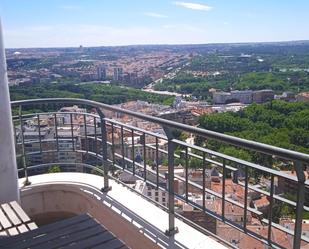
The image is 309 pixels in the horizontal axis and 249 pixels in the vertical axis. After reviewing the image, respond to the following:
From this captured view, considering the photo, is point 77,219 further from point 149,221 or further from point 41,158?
point 41,158

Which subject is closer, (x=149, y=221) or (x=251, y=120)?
(x=149, y=221)

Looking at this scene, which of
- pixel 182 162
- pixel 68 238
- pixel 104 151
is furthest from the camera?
pixel 104 151

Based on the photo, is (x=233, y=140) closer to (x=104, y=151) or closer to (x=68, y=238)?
(x=68, y=238)

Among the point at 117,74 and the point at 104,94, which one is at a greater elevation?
the point at 117,74

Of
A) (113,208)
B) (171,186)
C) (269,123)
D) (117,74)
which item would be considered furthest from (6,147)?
(117,74)

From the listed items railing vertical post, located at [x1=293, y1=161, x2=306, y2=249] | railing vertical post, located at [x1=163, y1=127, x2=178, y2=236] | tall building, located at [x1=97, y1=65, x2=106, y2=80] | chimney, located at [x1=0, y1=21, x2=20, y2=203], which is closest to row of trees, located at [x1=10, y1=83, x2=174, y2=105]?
tall building, located at [x1=97, y1=65, x2=106, y2=80]

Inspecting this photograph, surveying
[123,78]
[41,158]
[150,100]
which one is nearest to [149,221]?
[41,158]

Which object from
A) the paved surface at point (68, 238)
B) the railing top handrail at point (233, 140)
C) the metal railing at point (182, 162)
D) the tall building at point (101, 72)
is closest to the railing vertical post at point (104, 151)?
the metal railing at point (182, 162)
